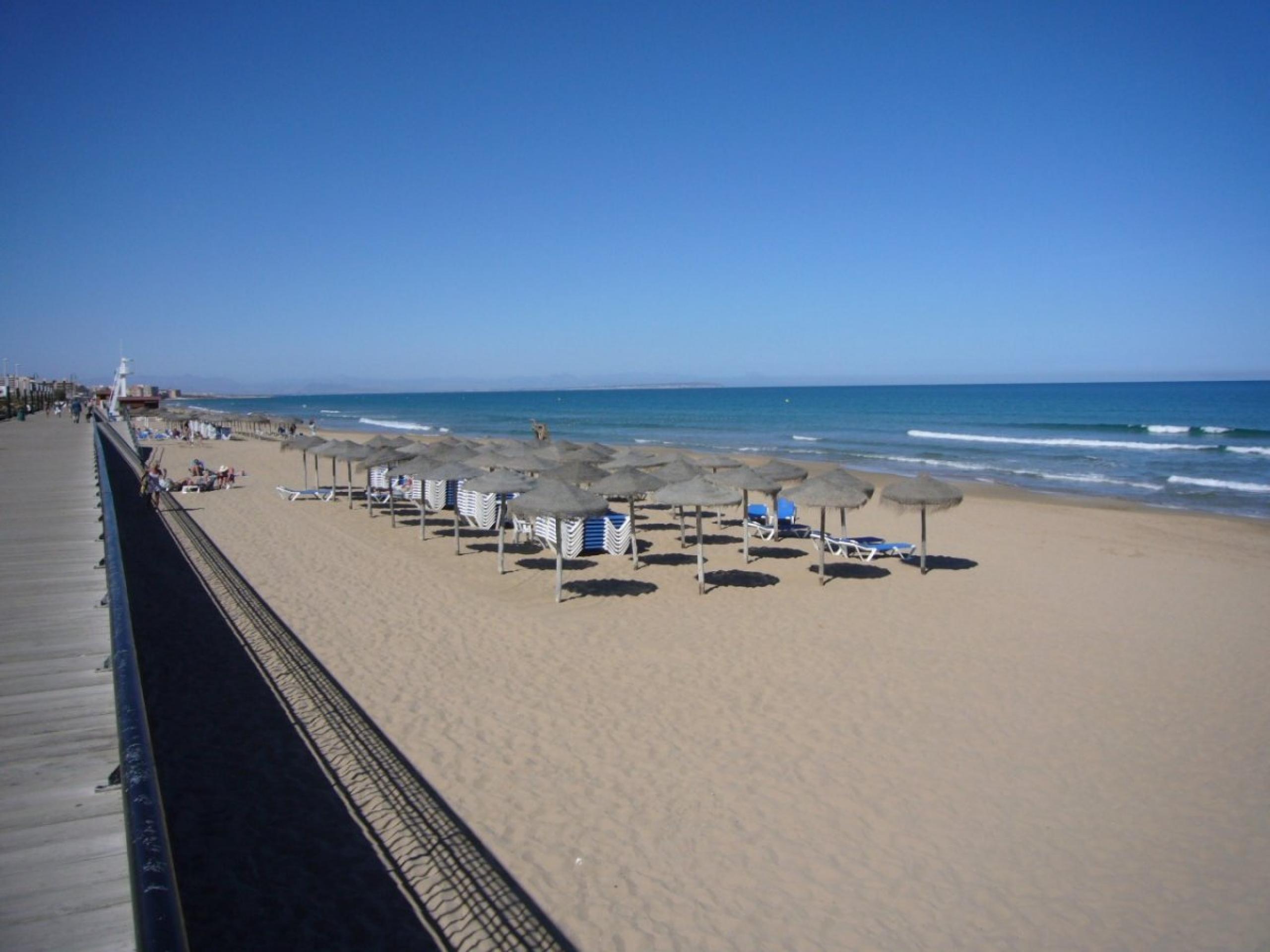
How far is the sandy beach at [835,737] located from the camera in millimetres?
4512

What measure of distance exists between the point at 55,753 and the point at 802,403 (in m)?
102

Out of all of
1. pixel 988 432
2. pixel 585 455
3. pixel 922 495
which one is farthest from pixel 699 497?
pixel 988 432

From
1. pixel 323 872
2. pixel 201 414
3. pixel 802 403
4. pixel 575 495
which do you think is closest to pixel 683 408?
pixel 802 403

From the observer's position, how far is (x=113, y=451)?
22906mm

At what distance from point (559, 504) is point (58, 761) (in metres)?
7.14

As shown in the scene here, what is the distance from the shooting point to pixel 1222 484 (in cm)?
2414

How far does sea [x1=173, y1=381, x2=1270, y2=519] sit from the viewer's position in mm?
25859

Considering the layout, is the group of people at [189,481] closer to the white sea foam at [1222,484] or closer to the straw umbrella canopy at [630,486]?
the straw umbrella canopy at [630,486]

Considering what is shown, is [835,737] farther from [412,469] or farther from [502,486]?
[412,469]

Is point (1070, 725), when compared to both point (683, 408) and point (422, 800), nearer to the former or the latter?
point (422, 800)

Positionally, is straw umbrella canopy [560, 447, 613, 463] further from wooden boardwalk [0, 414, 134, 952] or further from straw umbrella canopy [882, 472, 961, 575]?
wooden boardwalk [0, 414, 134, 952]

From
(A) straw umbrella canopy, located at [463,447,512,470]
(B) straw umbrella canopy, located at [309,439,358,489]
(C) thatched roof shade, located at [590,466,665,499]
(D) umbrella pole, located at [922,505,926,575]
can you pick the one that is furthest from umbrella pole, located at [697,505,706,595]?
(B) straw umbrella canopy, located at [309,439,358,489]

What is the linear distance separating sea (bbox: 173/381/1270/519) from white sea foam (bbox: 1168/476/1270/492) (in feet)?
0.26

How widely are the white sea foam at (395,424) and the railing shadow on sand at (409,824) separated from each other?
5062 cm
